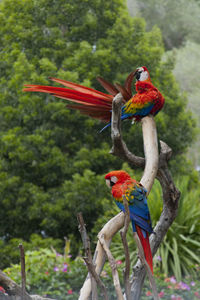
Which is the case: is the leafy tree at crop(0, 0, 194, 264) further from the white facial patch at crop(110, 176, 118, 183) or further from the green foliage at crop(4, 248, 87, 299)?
the white facial patch at crop(110, 176, 118, 183)

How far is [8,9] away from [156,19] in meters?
8.63

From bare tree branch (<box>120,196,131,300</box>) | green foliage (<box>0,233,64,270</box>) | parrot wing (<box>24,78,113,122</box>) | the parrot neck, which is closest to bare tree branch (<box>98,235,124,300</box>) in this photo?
bare tree branch (<box>120,196,131,300</box>)

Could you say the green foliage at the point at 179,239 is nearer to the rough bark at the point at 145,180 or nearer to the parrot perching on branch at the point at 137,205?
the rough bark at the point at 145,180

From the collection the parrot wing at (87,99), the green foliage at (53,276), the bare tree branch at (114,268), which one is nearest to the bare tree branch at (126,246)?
the bare tree branch at (114,268)

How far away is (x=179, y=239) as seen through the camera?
12.6 feet

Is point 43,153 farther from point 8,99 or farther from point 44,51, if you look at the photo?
point 44,51

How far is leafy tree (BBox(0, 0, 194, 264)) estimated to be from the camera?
3855 mm

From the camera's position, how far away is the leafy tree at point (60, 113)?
3.86 m

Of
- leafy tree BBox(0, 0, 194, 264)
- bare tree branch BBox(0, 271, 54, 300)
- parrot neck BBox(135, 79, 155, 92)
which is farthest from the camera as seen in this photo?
leafy tree BBox(0, 0, 194, 264)

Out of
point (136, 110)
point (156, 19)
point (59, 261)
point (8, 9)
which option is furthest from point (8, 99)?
point (156, 19)

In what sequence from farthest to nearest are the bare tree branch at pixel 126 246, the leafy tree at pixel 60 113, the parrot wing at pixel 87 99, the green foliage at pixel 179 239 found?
the leafy tree at pixel 60 113 < the green foliage at pixel 179 239 < the parrot wing at pixel 87 99 < the bare tree branch at pixel 126 246

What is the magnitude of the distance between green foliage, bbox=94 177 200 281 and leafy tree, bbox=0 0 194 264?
439 millimetres

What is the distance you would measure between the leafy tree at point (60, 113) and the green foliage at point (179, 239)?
1.44ft

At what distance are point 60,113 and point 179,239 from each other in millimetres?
1636
